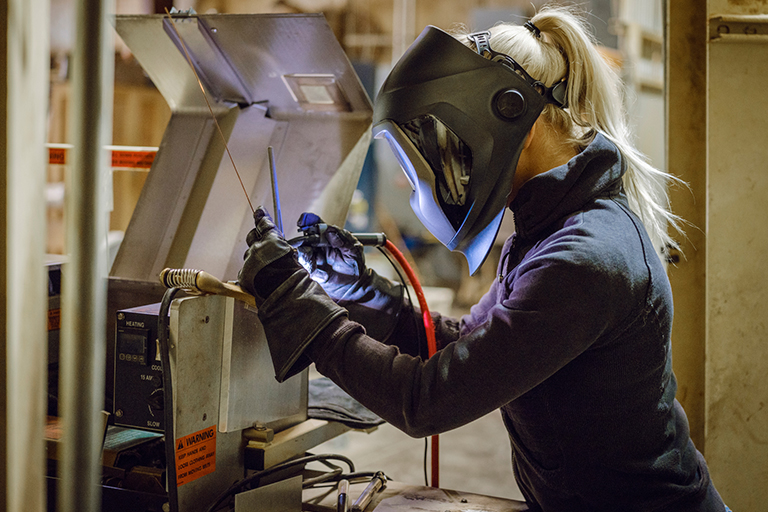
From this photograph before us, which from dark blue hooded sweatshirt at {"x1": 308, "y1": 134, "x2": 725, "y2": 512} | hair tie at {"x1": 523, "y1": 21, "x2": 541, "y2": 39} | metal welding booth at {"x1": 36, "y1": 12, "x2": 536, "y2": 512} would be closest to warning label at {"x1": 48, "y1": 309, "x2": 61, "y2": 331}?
metal welding booth at {"x1": 36, "y1": 12, "x2": 536, "y2": 512}

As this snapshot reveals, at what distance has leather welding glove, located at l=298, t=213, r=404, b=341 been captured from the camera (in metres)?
1.19

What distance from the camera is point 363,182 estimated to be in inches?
257

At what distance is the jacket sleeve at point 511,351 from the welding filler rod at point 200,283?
19 centimetres

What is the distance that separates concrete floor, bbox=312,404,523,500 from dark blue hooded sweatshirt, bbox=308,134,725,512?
250 cm

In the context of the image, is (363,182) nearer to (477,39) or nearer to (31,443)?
(477,39)

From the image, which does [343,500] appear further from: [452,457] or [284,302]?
[452,457]

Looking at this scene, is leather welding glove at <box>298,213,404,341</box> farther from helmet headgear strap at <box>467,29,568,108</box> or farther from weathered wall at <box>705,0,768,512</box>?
weathered wall at <box>705,0,768,512</box>

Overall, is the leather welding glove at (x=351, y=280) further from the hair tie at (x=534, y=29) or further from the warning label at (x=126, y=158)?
the warning label at (x=126, y=158)

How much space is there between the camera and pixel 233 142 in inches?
57.7

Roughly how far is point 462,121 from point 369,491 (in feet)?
2.28

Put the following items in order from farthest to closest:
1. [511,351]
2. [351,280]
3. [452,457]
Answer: [452,457]
[351,280]
[511,351]

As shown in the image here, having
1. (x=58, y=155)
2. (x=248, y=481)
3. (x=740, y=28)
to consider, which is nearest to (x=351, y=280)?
(x=248, y=481)

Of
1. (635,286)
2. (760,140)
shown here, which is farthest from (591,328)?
(760,140)

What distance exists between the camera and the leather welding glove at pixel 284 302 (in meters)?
0.95
